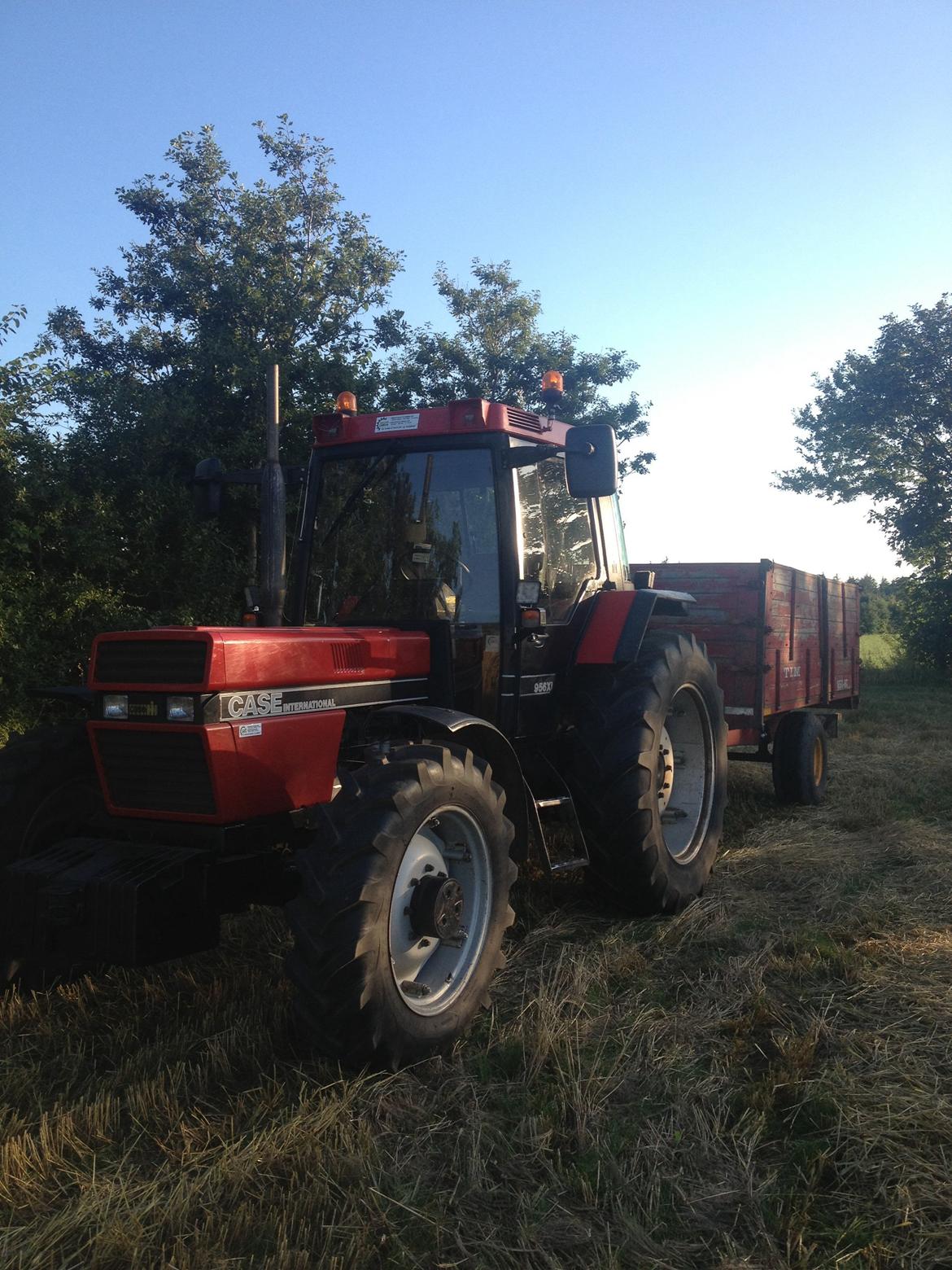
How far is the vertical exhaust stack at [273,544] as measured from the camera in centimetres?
436

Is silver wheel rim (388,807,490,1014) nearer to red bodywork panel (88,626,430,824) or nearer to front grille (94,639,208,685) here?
red bodywork panel (88,626,430,824)

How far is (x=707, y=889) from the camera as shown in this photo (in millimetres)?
5051

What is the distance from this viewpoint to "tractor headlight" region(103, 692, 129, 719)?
3508 mm

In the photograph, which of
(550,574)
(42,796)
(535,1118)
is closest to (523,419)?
(550,574)

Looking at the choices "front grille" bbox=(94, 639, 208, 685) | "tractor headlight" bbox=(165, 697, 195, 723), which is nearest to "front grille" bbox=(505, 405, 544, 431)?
"front grille" bbox=(94, 639, 208, 685)

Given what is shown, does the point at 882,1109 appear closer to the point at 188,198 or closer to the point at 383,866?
the point at 383,866

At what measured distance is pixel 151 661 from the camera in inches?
136

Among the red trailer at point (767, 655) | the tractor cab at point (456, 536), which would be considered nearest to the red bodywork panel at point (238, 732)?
the tractor cab at point (456, 536)

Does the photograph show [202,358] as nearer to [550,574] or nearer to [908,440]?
[550,574]

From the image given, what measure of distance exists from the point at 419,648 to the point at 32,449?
7.71 metres

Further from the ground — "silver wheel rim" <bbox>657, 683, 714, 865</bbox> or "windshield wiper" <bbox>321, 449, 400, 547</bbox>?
"windshield wiper" <bbox>321, 449, 400, 547</bbox>

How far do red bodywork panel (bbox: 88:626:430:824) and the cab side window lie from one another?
1.08 metres

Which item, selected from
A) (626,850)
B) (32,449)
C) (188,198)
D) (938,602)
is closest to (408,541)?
(626,850)

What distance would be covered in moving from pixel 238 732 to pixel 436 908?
35.9 inches
